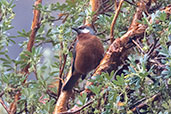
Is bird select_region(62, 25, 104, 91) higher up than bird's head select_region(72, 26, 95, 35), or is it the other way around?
bird's head select_region(72, 26, 95, 35)

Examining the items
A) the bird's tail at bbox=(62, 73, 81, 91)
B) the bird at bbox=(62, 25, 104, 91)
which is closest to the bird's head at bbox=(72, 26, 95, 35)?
the bird at bbox=(62, 25, 104, 91)

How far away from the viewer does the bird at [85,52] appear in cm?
120

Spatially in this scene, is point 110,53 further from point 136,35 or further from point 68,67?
point 68,67

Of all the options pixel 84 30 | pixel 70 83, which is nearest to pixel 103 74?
pixel 70 83

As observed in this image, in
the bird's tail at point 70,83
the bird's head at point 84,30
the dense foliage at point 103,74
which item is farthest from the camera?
the bird's head at point 84,30

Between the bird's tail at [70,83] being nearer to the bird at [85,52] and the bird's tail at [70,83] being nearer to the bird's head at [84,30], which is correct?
the bird at [85,52]

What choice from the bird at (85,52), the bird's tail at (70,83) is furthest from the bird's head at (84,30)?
the bird's tail at (70,83)

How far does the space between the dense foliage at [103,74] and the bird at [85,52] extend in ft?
0.14

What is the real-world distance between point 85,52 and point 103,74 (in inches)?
21.6

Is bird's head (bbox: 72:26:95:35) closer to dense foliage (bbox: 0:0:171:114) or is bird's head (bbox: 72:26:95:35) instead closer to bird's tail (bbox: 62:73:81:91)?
dense foliage (bbox: 0:0:171:114)

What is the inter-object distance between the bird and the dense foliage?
4cm

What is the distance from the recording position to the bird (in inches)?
47.1

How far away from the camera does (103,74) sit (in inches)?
32.3

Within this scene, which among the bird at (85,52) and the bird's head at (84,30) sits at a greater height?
the bird's head at (84,30)
